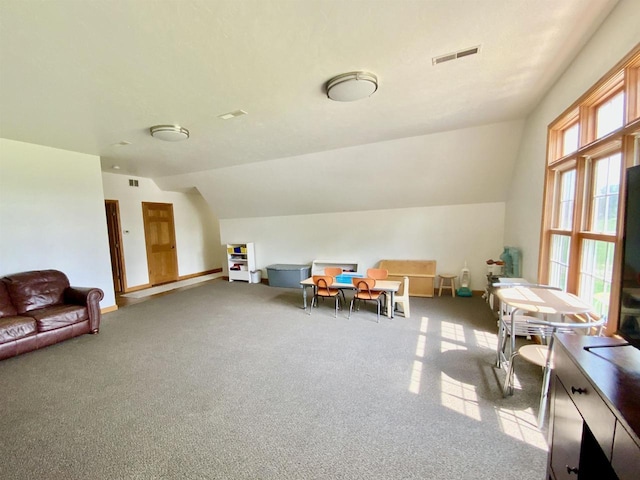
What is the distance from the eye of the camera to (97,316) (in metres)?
3.91

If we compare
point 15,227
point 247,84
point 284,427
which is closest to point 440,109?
point 247,84

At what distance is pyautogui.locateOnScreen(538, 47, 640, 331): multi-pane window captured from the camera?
185cm

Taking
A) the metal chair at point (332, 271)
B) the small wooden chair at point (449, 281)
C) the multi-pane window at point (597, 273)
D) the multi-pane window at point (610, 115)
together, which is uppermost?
the multi-pane window at point (610, 115)

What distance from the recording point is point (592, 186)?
2385 millimetres

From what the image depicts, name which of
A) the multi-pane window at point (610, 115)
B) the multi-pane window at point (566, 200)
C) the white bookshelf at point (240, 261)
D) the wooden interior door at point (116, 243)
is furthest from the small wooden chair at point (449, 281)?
the wooden interior door at point (116, 243)

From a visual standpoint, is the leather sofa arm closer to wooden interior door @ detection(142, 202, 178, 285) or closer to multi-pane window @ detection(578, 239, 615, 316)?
wooden interior door @ detection(142, 202, 178, 285)

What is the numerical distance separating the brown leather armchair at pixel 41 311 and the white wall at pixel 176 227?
2.39m

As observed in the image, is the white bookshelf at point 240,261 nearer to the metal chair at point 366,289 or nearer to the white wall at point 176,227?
the white wall at point 176,227

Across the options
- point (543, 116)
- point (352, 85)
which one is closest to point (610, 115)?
point (543, 116)

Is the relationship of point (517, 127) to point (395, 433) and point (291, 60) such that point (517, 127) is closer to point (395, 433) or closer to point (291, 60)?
point (291, 60)

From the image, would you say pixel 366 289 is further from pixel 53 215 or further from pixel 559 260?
pixel 53 215

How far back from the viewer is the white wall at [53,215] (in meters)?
3.87

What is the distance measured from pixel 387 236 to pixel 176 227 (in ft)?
18.7

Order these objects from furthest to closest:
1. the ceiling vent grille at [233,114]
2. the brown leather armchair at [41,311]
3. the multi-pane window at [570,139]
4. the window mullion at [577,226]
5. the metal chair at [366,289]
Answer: the metal chair at [366,289] < the brown leather armchair at [41,311] < the ceiling vent grille at [233,114] < the multi-pane window at [570,139] < the window mullion at [577,226]
